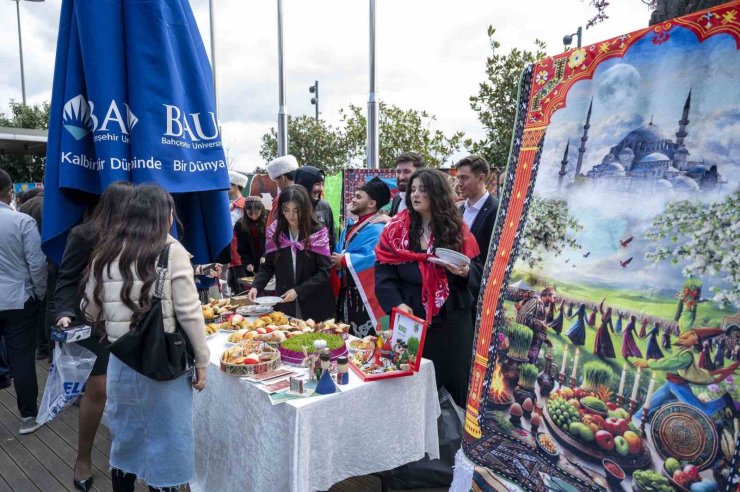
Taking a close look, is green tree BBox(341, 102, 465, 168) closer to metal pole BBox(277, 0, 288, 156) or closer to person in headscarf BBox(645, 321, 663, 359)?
metal pole BBox(277, 0, 288, 156)

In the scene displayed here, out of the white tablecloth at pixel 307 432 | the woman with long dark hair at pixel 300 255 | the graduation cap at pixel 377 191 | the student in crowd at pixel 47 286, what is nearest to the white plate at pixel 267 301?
the woman with long dark hair at pixel 300 255

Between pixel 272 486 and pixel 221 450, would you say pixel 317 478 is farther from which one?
pixel 221 450

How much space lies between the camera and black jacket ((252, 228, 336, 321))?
11.8 feet

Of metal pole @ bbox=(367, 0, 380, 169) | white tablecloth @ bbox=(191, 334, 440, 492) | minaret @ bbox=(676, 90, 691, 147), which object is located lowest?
white tablecloth @ bbox=(191, 334, 440, 492)

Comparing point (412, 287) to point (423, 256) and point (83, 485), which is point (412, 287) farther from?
point (83, 485)

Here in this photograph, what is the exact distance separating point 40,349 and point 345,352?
487cm

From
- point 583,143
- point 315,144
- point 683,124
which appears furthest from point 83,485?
point 315,144

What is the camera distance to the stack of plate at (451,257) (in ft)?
8.27

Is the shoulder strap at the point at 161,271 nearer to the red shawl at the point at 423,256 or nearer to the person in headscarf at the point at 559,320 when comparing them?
the red shawl at the point at 423,256

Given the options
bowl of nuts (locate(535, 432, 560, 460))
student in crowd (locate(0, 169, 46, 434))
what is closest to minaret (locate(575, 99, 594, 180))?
bowl of nuts (locate(535, 432, 560, 460))

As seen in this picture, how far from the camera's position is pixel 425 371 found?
2451 millimetres

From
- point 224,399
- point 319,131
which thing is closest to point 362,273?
point 224,399

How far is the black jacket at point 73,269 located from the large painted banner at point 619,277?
1825 mm

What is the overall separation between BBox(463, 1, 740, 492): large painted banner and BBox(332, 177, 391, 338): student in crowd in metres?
1.64
